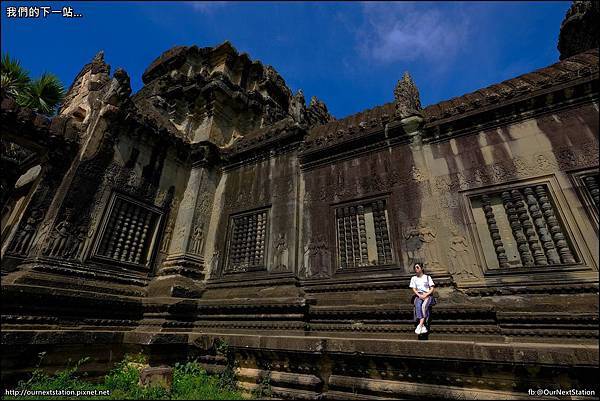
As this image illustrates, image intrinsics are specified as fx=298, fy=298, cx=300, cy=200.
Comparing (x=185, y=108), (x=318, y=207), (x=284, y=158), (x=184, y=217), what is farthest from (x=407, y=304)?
(x=185, y=108)

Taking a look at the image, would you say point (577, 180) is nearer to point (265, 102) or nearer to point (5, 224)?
point (265, 102)

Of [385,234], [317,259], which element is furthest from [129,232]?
[385,234]

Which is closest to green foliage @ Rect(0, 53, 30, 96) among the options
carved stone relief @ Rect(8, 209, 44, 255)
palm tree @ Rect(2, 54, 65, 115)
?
palm tree @ Rect(2, 54, 65, 115)

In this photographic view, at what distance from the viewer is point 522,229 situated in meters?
5.85

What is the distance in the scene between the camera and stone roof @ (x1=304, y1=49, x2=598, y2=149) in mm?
6267

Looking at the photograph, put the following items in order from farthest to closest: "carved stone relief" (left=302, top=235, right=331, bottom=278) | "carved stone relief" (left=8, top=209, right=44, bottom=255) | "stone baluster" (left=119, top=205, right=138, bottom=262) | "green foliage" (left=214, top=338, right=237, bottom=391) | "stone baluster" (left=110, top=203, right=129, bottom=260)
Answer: "stone baluster" (left=119, top=205, right=138, bottom=262) < "stone baluster" (left=110, top=203, right=129, bottom=260) < "carved stone relief" (left=302, top=235, right=331, bottom=278) < "carved stone relief" (left=8, top=209, right=44, bottom=255) < "green foliage" (left=214, top=338, right=237, bottom=391)

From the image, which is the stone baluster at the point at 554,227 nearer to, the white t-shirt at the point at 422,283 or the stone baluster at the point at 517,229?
the stone baluster at the point at 517,229

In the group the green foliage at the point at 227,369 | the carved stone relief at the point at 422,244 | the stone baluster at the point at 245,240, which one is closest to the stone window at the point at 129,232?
the stone baluster at the point at 245,240

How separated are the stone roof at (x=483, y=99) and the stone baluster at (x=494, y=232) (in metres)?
2.22

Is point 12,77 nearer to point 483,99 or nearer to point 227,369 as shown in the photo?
point 227,369

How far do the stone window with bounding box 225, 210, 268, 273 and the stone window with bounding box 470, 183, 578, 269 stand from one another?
214 inches

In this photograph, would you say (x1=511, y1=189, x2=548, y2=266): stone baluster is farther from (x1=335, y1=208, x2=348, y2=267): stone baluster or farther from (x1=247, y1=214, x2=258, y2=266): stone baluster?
(x1=247, y1=214, x2=258, y2=266): stone baluster

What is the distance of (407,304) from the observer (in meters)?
5.88

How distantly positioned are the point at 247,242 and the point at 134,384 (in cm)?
424
